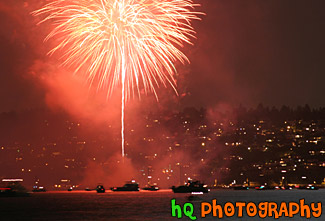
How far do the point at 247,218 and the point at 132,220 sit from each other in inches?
578

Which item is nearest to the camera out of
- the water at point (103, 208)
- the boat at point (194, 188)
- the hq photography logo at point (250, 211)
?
the hq photography logo at point (250, 211)

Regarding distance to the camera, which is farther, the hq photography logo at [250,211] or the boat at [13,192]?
the boat at [13,192]

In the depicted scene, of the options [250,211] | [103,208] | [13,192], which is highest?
Answer: [13,192]

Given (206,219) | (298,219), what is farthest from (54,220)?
(298,219)

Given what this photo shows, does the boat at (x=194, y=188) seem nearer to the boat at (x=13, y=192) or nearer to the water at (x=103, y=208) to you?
the water at (x=103, y=208)

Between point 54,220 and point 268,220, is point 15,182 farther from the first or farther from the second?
point 268,220

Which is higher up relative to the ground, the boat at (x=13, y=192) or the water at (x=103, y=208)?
the boat at (x=13, y=192)

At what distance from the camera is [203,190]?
559ft

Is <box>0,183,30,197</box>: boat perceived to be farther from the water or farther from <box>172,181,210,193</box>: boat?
<box>172,181,210,193</box>: boat

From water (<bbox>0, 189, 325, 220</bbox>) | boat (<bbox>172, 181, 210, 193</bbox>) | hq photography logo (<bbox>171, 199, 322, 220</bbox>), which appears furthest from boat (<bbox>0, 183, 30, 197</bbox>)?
hq photography logo (<bbox>171, 199, 322, 220</bbox>)

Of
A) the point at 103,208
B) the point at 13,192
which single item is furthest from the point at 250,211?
the point at 13,192

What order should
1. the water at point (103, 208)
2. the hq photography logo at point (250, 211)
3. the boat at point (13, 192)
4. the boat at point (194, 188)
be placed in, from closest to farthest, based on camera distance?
the hq photography logo at point (250, 211) → the water at point (103, 208) → the boat at point (194, 188) → the boat at point (13, 192)

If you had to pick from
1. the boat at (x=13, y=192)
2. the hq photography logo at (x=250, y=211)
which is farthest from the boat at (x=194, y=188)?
the hq photography logo at (x=250, y=211)

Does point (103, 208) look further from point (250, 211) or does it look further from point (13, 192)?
point (13, 192)
